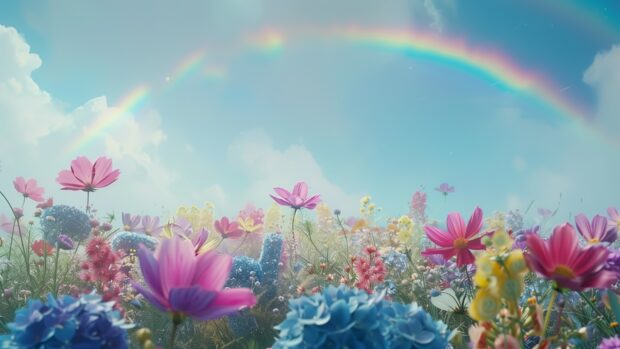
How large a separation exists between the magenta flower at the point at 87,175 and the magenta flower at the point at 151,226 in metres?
2.06

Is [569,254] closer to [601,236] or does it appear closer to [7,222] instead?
[601,236]

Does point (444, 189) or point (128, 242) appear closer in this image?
point (128, 242)

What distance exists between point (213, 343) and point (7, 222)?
154 inches

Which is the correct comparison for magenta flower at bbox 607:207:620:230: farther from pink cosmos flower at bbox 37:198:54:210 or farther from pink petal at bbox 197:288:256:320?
pink cosmos flower at bbox 37:198:54:210

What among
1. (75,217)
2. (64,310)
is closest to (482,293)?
(64,310)

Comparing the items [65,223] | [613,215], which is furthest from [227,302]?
[613,215]

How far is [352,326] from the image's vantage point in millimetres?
1067

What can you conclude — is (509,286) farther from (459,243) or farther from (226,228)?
(226,228)

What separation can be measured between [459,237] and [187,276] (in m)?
1.39

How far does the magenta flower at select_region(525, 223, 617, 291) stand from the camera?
1166mm

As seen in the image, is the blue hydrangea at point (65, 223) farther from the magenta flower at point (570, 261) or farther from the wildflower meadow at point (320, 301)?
the magenta flower at point (570, 261)

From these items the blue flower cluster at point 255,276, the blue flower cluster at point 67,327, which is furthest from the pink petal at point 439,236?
the blue flower cluster at point 67,327

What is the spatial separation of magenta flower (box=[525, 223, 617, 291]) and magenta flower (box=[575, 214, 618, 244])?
1.24 meters

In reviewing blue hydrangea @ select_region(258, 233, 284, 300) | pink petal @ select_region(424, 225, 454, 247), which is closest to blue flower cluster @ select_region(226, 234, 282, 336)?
blue hydrangea @ select_region(258, 233, 284, 300)
